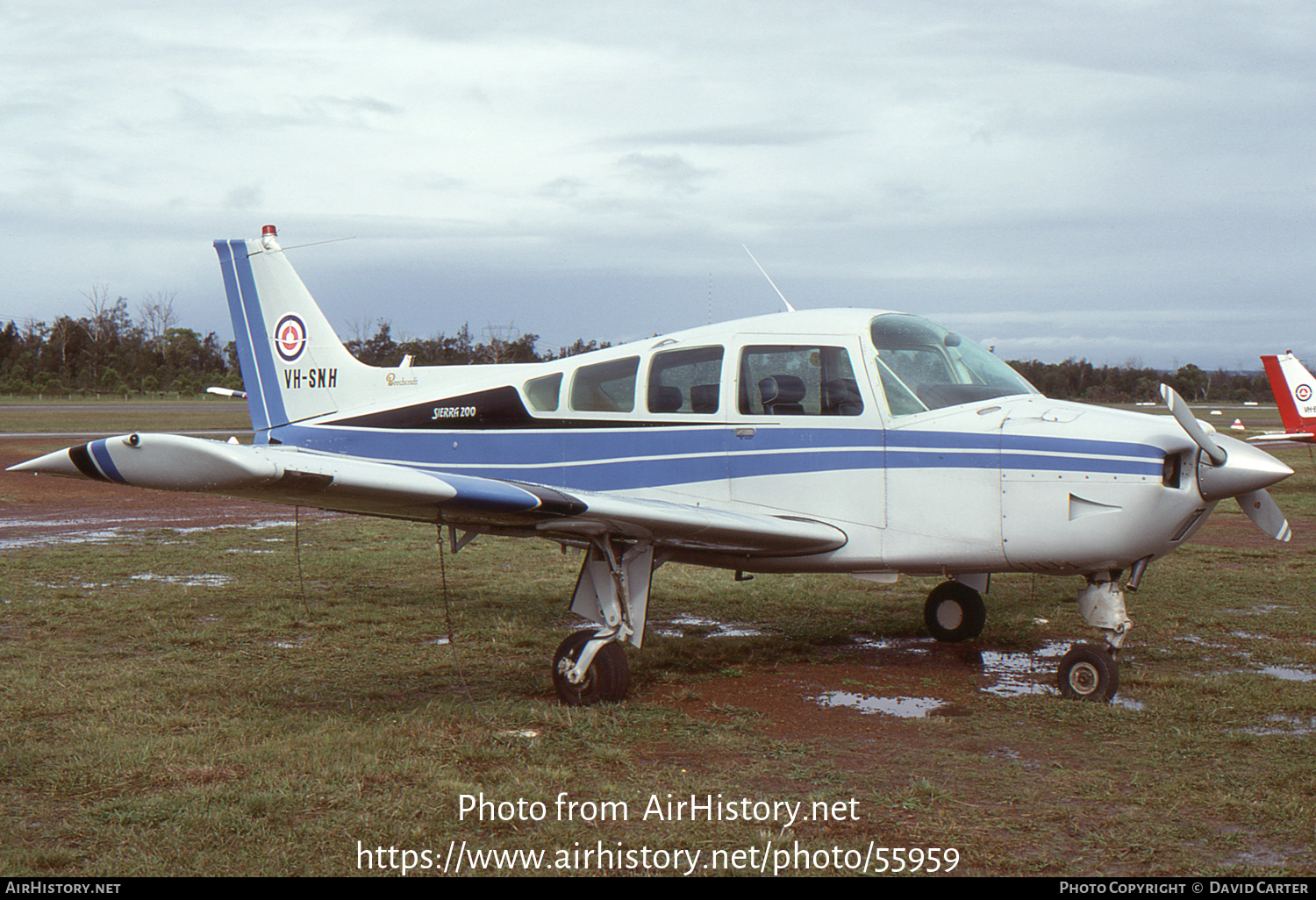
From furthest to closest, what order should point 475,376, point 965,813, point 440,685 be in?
point 475,376
point 440,685
point 965,813

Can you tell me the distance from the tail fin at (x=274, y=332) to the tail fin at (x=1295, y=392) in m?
20.0

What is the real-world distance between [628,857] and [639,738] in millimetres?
1617

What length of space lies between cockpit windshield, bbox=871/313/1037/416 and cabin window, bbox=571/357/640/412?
171 centimetres

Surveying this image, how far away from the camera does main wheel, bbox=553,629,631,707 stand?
20.7 feet

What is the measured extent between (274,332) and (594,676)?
5.01m

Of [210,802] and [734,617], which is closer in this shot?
[210,802]

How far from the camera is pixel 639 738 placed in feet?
18.6

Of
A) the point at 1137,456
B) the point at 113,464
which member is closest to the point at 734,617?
the point at 1137,456

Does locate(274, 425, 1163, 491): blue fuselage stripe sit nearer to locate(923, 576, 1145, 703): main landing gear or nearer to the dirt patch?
locate(923, 576, 1145, 703): main landing gear

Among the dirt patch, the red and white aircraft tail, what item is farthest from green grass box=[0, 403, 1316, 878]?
the red and white aircraft tail

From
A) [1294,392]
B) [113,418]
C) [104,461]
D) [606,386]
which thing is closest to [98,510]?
[606,386]

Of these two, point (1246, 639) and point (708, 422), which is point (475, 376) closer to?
point (708, 422)

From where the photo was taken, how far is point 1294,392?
21.5 meters

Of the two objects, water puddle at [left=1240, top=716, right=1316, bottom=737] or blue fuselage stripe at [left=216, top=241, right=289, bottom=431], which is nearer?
water puddle at [left=1240, top=716, right=1316, bottom=737]
